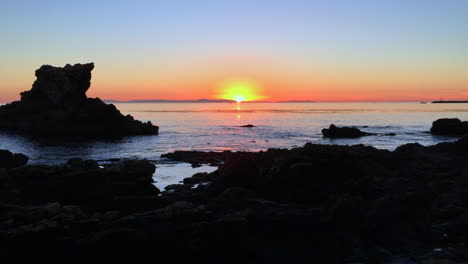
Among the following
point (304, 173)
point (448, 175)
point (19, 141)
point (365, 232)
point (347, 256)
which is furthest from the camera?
point (19, 141)

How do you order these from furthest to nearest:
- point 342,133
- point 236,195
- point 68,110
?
point 68,110 < point 342,133 < point 236,195

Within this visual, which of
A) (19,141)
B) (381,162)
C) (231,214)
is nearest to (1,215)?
(231,214)

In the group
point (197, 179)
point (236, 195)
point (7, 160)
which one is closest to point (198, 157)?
point (197, 179)

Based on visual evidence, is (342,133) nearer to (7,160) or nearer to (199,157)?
(199,157)

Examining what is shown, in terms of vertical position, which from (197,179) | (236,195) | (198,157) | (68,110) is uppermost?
(68,110)

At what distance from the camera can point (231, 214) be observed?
2023 centimetres

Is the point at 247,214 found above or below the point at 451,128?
below

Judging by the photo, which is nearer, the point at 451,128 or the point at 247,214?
the point at 247,214

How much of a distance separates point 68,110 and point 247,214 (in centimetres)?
8340

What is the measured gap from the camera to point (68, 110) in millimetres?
92938

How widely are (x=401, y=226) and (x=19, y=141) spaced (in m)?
76.2

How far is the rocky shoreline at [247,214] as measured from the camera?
16641 millimetres

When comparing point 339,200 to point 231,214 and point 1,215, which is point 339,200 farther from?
point 1,215

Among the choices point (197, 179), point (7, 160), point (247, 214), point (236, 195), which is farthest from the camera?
point (7, 160)
